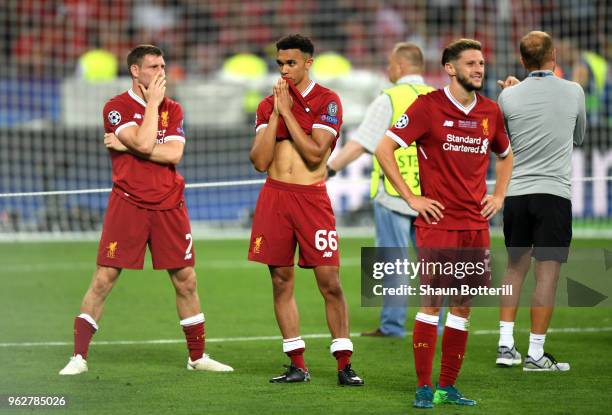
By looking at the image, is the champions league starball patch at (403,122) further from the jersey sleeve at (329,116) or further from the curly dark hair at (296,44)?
the curly dark hair at (296,44)

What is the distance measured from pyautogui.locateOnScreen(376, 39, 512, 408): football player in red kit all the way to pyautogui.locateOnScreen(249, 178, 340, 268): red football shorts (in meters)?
0.92

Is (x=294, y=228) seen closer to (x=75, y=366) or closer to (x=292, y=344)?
(x=292, y=344)

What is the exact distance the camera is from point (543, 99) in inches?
328

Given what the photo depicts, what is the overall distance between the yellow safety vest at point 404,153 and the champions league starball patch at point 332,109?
211 centimetres

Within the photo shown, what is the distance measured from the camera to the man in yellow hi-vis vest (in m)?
9.91

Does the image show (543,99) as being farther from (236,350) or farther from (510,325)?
(236,350)

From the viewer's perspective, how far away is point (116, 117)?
8.15 meters

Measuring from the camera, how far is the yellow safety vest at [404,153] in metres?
9.77

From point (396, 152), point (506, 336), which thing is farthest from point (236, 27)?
point (506, 336)

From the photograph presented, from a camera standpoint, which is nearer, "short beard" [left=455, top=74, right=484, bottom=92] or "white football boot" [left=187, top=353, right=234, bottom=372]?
"short beard" [left=455, top=74, right=484, bottom=92]

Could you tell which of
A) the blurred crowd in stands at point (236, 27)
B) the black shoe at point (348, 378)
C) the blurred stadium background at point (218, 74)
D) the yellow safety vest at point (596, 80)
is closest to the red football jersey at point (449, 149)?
the black shoe at point (348, 378)

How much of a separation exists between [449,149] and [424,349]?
44.7 inches

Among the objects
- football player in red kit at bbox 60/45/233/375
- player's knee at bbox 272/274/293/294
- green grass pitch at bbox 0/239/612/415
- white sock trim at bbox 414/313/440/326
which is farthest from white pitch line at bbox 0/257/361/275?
white sock trim at bbox 414/313/440/326

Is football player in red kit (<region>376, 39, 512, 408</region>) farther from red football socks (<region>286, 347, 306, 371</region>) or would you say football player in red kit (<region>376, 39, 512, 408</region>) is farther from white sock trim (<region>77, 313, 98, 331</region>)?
white sock trim (<region>77, 313, 98, 331</region>)
